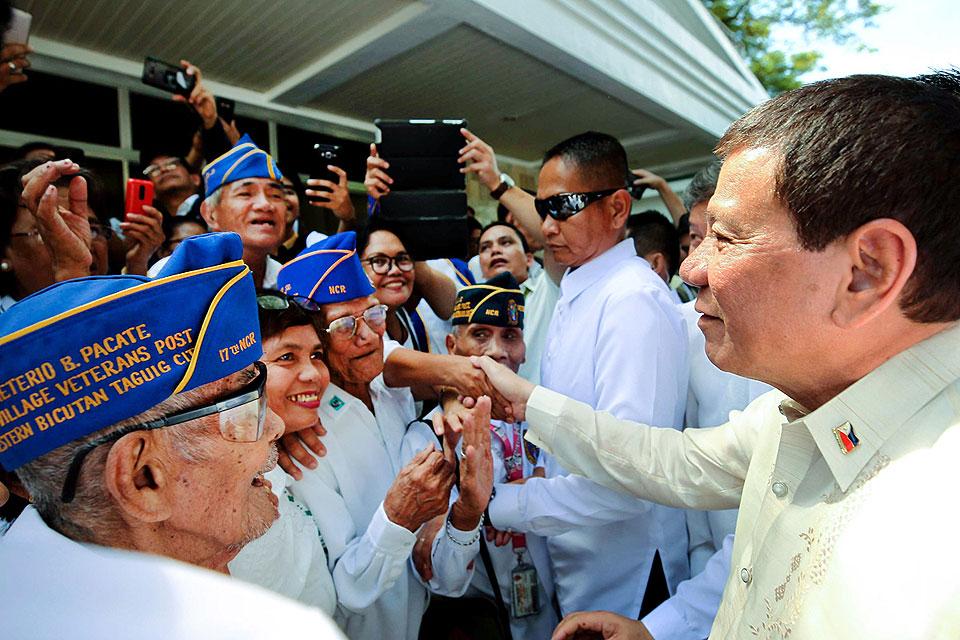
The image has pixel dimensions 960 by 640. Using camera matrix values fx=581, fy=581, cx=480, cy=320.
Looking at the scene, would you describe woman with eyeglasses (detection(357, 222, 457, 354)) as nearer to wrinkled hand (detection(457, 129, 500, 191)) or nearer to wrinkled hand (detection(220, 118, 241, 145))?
wrinkled hand (detection(457, 129, 500, 191))

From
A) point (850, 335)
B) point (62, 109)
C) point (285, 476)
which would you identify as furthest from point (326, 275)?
point (62, 109)

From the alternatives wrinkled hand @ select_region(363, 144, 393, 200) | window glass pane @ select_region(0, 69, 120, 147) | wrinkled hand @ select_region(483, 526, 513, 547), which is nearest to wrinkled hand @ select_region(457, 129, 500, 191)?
wrinkled hand @ select_region(363, 144, 393, 200)

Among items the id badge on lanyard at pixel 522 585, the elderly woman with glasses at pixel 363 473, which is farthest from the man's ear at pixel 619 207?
the id badge on lanyard at pixel 522 585

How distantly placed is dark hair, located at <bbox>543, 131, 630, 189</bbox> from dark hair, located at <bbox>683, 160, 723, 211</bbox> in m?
0.49

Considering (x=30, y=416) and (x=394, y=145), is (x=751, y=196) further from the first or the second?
(x=394, y=145)

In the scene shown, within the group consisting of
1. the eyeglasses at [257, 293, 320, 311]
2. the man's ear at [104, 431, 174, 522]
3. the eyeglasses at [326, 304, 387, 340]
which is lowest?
the man's ear at [104, 431, 174, 522]

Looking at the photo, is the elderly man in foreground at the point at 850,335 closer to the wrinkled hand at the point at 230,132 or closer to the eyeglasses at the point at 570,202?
the eyeglasses at the point at 570,202

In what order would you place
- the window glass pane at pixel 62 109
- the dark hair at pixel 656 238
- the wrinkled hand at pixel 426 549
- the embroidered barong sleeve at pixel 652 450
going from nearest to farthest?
the embroidered barong sleeve at pixel 652 450
the wrinkled hand at pixel 426 549
the window glass pane at pixel 62 109
the dark hair at pixel 656 238

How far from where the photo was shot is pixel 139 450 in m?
1.11

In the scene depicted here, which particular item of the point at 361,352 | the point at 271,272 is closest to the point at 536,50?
the point at 271,272

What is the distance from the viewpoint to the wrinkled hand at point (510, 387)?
2436mm

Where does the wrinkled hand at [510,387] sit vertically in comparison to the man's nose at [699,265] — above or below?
below

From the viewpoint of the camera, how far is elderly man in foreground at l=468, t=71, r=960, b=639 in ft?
3.25

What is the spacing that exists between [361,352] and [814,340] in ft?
5.71
